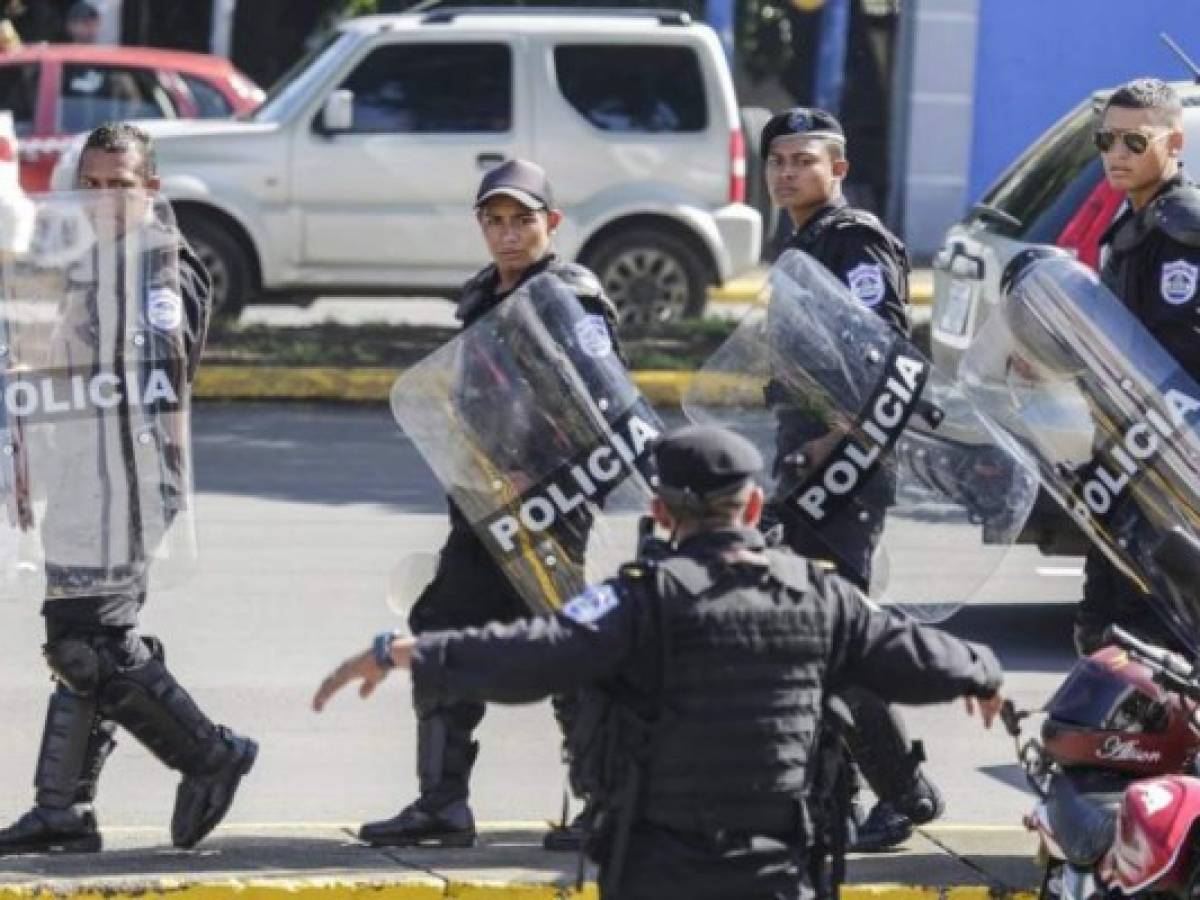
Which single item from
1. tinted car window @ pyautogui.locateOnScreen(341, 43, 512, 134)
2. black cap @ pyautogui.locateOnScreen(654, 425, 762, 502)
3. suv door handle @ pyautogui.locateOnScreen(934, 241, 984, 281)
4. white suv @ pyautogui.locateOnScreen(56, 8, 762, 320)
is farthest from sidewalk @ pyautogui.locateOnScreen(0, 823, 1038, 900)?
tinted car window @ pyautogui.locateOnScreen(341, 43, 512, 134)

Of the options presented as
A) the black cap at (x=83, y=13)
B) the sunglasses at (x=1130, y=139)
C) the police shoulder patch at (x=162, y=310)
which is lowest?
the black cap at (x=83, y=13)

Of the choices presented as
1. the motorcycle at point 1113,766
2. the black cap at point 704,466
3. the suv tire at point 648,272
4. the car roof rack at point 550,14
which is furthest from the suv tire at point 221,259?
the black cap at point 704,466

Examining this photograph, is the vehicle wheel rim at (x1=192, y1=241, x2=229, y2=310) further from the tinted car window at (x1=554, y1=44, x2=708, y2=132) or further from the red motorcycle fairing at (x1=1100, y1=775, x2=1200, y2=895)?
the red motorcycle fairing at (x1=1100, y1=775, x2=1200, y2=895)

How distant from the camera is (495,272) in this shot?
23.5 feet

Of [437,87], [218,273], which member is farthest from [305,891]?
[437,87]

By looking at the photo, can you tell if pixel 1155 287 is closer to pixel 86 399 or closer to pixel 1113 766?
pixel 1113 766

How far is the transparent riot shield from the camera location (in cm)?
687

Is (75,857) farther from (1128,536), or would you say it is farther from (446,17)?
(446,17)

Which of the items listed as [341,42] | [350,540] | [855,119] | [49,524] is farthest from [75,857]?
[855,119]

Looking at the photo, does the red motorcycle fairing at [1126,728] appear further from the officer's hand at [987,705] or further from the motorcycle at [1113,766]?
the officer's hand at [987,705]

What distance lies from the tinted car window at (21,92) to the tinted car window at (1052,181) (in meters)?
9.97

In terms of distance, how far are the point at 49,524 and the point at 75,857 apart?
2.57ft

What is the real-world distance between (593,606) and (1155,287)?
232 cm

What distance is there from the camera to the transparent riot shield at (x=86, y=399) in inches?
270
